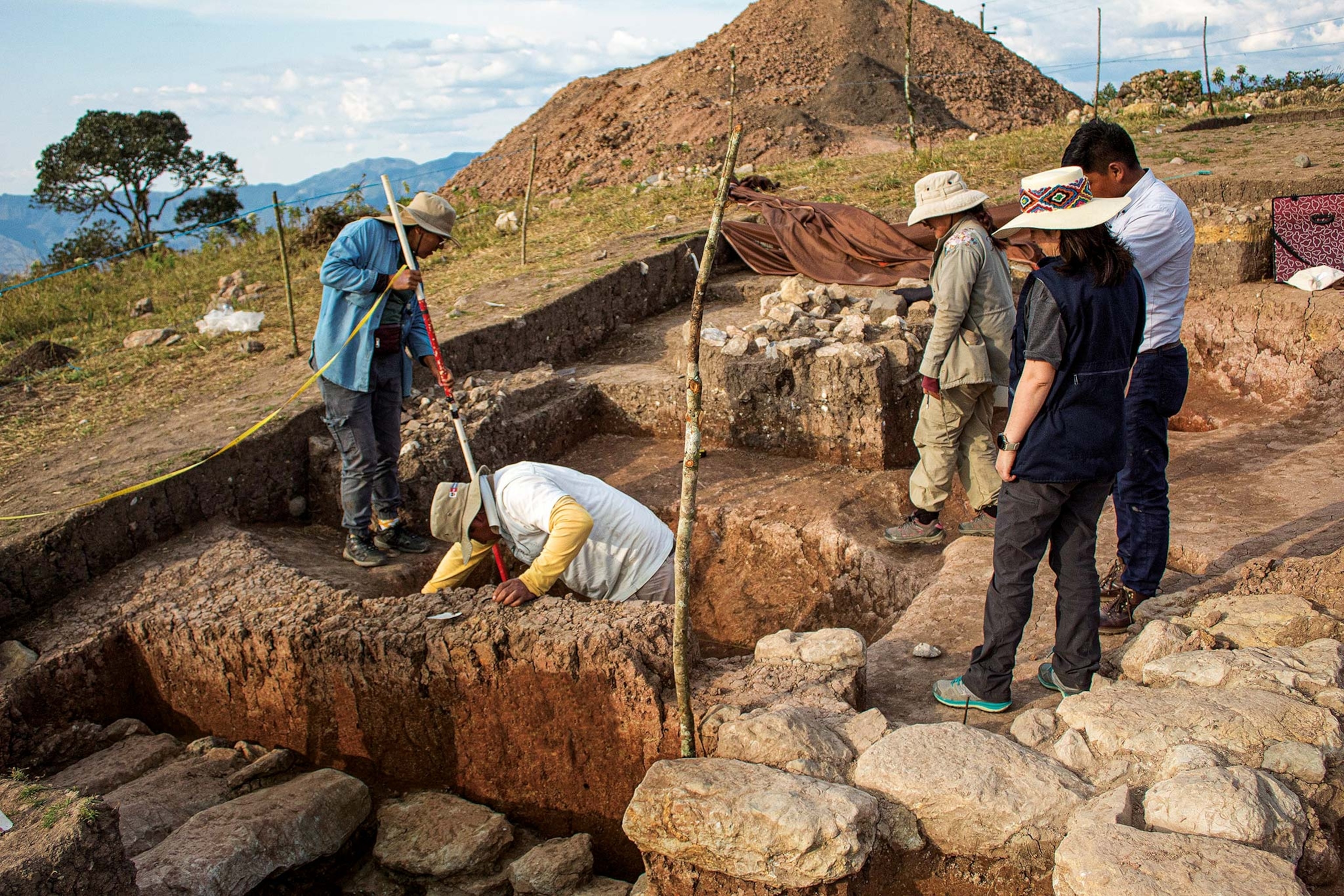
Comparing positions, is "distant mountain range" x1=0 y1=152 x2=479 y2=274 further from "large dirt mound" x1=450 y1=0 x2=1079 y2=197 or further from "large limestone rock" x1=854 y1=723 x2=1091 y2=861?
"large limestone rock" x1=854 y1=723 x2=1091 y2=861

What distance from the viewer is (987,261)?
4023 mm

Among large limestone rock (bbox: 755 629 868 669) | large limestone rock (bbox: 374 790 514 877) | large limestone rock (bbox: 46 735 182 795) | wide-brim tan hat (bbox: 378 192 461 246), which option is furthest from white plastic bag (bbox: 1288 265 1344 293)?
large limestone rock (bbox: 46 735 182 795)

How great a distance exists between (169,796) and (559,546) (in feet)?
5.33

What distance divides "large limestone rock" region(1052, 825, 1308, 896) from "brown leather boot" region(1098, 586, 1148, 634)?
1.28 meters

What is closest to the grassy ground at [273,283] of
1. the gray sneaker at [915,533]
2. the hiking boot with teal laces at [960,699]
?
the gray sneaker at [915,533]

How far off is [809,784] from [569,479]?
1776 mm

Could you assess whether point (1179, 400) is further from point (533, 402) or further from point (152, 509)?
point (152, 509)

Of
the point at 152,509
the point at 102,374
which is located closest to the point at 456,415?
the point at 152,509

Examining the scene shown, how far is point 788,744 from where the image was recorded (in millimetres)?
2605

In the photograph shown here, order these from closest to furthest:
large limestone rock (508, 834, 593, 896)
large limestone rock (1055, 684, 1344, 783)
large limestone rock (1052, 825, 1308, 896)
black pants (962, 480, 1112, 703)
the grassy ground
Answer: large limestone rock (1052, 825, 1308, 896) < large limestone rock (1055, 684, 1344, 783) < black pants (962, 480, 1112, 703) < large limestone rock (508, 834, 593, 896) < the grassy ground

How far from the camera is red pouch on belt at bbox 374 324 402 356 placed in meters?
4.32

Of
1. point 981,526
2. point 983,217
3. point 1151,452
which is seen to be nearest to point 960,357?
point 983,217

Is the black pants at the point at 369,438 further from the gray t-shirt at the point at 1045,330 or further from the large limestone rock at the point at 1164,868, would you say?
the large limestone rock at the point at 1164,868

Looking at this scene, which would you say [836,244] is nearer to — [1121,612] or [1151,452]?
[1151,452]
